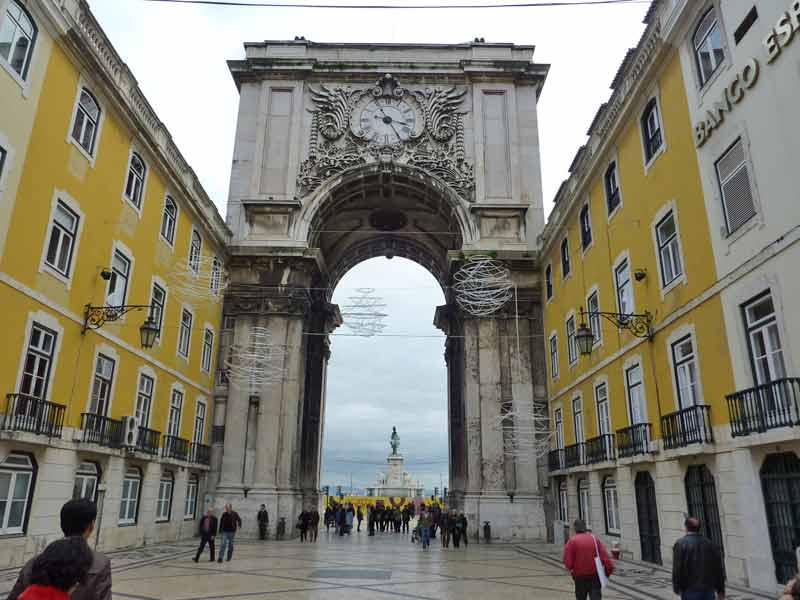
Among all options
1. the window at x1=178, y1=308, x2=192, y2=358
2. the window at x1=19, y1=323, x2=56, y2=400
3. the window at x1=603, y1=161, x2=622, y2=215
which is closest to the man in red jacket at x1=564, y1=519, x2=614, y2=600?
the window at x1=19, y1=323, x2=56, y2=400

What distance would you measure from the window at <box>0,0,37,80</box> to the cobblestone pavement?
9944 millimetres

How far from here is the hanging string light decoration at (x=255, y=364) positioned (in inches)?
944

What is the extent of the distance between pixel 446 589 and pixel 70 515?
28.9 feet

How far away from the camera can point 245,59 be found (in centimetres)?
2973

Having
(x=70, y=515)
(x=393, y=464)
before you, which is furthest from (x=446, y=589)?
(x=393, y=464)

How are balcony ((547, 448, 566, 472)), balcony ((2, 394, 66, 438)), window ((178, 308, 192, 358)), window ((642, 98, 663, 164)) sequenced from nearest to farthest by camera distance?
1. balcony ((2, 394, 66, 438))
2. window ((642, 98, 663, 164))
3. window ((178, 308, 192, 358))
4. balcony ((547, 448, 566, 472))

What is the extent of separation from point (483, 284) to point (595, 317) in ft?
14.8

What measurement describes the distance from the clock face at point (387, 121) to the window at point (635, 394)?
695 inches

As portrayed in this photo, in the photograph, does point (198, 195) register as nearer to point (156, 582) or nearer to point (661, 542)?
point (156, 582)

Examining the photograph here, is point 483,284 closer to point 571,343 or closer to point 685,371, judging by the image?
point 571,343

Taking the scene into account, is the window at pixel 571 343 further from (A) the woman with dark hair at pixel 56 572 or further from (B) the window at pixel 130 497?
(A) the woman with dark hair at pixel 56 572

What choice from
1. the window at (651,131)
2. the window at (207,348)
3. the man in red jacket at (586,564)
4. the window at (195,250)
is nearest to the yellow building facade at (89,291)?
the window at (195,250)

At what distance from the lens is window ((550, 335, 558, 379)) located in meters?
23.4

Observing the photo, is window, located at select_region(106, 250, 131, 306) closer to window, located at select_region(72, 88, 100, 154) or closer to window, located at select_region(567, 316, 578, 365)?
window, located at select_region(72, 88, 100, 154)
